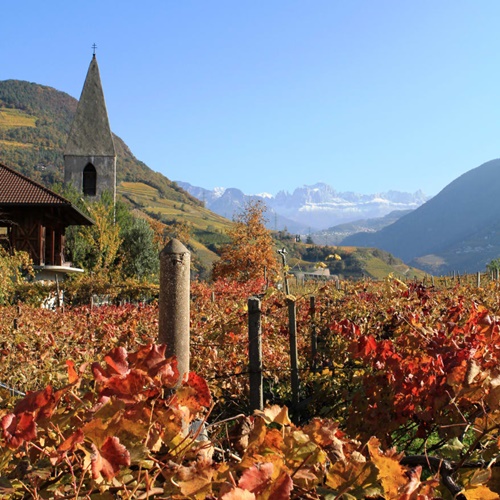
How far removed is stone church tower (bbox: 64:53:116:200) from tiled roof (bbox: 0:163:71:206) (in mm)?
10652

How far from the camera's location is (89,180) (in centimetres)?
4388

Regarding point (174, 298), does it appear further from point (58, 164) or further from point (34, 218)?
point (58, 164)

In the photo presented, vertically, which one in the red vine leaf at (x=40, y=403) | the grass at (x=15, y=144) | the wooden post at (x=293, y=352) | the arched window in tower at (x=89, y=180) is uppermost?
the grass at (x=15, y=144)

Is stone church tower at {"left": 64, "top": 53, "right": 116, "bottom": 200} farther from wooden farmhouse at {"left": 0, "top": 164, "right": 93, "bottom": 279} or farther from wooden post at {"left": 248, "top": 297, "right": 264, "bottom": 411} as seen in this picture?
wooden post at {"left": 248, "top": 297, "right": 264, "bottom": 411}

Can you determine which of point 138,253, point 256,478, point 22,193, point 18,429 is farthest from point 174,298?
point 138,253

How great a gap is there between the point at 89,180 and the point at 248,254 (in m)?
12.3

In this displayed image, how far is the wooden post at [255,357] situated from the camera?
16.0ft

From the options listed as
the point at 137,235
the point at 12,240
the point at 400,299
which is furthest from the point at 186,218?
the point at 400,299

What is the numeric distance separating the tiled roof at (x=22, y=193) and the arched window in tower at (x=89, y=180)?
10.8 m

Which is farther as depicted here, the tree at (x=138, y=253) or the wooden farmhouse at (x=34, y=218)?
the tree at (x=138, y=253)

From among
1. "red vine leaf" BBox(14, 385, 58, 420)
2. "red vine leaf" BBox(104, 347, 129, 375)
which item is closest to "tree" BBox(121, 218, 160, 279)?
"red vine leaf" BBox(104, 347, 129, 375)

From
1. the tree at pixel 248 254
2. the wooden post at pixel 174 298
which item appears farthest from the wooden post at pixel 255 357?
the tree at pixel 248 254

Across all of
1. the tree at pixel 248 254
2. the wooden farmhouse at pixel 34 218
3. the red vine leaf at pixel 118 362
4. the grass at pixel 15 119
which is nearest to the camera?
the red vine leaf at pixel 118 362

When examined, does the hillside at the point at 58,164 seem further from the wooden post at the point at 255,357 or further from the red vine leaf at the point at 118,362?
the red vine leaf at the point at 118,362
